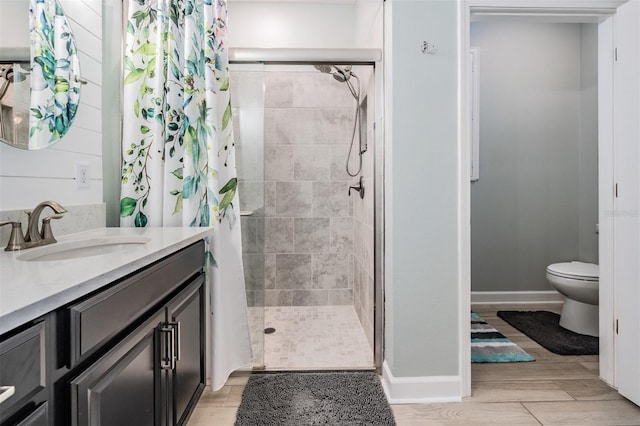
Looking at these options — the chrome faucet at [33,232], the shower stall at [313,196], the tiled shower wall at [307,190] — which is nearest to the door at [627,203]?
the shower stall at [313,196]

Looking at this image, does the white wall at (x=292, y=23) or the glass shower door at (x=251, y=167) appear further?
the white wall at (x=292, y=23)

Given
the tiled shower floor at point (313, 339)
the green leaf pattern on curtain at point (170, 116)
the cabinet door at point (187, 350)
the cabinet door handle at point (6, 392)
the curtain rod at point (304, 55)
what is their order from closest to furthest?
1. the cabinet door handle at point (6, 392)
2. the cabinet door at point (187, 350)
3. the green leaf pattern on curtain at point (170, 116)
4. the curtain rod at point (304, 55)
5. the tiled shower floor at point (313, 339)

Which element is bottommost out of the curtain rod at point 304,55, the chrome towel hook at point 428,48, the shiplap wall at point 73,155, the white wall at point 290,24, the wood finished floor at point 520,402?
the wood finished floor at point 520,402

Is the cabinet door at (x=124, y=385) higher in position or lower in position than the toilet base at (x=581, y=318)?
higher

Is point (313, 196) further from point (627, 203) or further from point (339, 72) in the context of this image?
point (627, 203)

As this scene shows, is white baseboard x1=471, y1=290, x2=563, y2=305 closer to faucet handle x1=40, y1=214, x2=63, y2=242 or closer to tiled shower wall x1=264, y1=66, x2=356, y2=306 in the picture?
tiled shower wall x1=264, y1=66, x2=356, y2=306

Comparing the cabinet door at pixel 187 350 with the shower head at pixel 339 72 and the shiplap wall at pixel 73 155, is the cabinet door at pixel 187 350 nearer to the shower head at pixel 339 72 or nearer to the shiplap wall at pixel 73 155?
the shiplap wall at pixel 73 155

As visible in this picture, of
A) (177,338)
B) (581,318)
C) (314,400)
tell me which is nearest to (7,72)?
(177,338)

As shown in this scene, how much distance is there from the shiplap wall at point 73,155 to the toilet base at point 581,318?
122 inches

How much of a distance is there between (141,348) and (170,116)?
3.86 feet

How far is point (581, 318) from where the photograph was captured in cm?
275

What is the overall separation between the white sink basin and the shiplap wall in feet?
0.71

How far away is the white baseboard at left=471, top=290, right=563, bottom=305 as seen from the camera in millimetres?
Answer: 3436

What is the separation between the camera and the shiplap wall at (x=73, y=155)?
1324 millimetres
